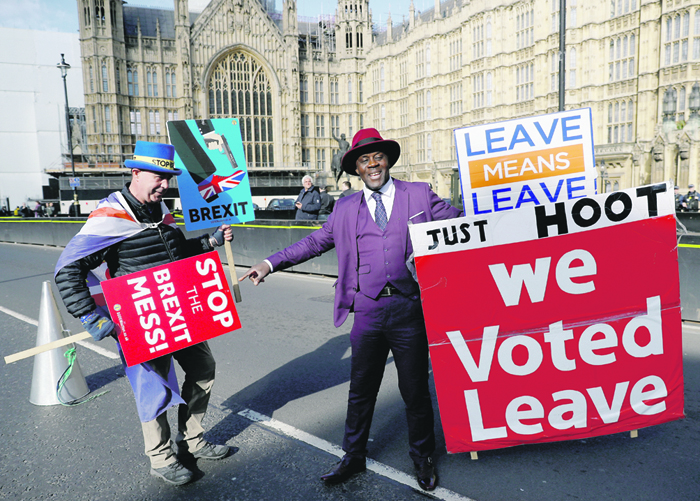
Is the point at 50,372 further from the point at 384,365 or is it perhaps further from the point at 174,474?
the point at 384,365

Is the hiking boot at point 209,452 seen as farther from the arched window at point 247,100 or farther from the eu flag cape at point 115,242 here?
the arched window at point 247,100

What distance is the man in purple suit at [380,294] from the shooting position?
3.02 m

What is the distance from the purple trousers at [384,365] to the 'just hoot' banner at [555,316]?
4.6 inches

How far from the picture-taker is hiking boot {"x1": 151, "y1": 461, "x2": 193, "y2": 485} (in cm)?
313

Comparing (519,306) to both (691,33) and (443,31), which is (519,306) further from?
(443,31)

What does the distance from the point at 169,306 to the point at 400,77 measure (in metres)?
53.0

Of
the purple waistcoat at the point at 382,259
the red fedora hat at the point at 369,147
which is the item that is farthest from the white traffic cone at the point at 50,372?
the red fedora hat at the point at 369,147

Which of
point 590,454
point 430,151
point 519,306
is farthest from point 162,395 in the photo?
point 430,151

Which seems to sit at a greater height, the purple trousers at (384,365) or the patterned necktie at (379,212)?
the patterned necktie at (379,212)

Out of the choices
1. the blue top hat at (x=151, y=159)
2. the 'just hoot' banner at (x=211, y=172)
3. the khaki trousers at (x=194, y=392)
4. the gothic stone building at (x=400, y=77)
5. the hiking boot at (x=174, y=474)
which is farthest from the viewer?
the gothic stone building at (x=400, y=77)

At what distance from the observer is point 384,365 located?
10.1 feet

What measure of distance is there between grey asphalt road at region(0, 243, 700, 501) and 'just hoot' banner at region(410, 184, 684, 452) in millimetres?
269

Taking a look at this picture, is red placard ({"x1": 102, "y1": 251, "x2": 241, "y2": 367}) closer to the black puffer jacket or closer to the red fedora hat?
the black puffer jacket

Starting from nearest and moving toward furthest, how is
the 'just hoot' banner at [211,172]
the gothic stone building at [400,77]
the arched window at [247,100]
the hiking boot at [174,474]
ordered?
the hiking boot at [174,474] < the 'just hoot' banner at [211,172] < the gothic stone building at [400,77] < the arched window at [247,100]
